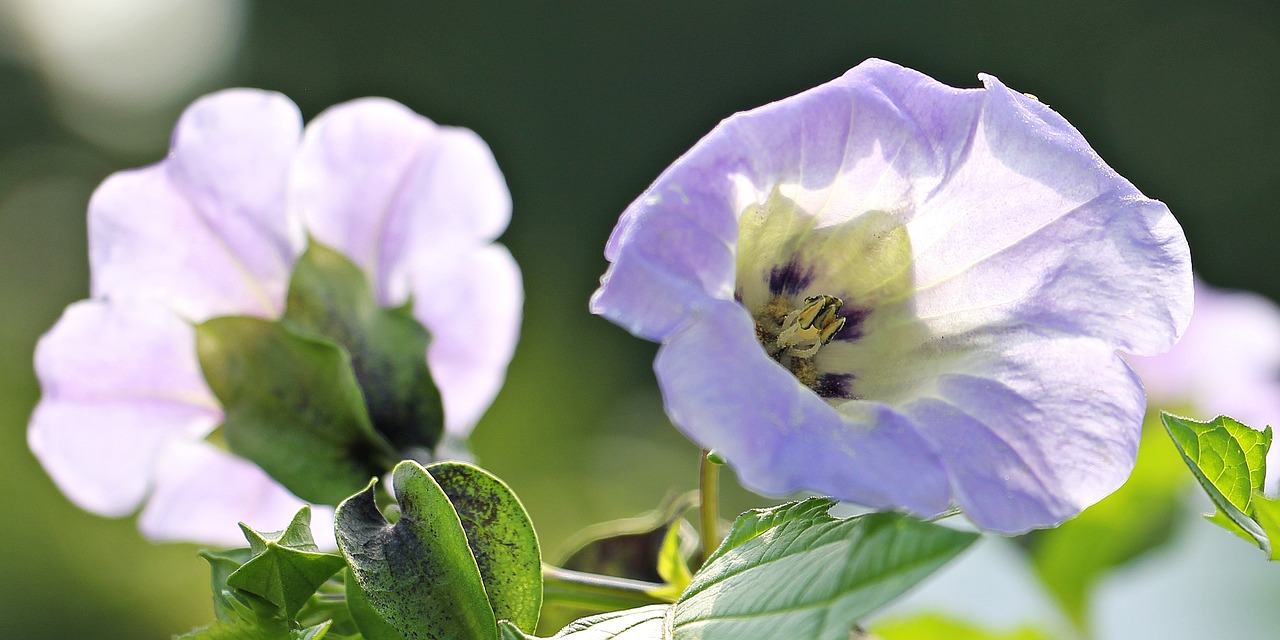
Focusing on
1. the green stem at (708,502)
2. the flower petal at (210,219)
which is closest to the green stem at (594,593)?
the green stem at (708,502)

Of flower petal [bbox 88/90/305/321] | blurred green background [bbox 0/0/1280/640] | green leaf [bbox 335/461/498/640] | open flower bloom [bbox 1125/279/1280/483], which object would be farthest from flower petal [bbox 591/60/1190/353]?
blurred green background [bbox 0/0/1280/640]

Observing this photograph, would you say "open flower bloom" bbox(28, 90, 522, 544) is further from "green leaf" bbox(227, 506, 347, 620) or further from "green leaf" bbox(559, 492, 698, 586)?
"green leaf" bbox(227, 506, 347, 620)

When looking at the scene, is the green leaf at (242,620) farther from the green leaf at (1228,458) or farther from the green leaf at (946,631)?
the green leaf at (946,631)

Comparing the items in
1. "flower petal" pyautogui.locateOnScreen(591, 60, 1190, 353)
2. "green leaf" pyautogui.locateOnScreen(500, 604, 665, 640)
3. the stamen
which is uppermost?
"flower petal" pyautogui.locateOnScreen(591, 60, 1190, 353)

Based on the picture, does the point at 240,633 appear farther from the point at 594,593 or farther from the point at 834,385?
the point at 834,385

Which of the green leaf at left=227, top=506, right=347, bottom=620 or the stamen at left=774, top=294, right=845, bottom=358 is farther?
the stamen at left=774, top=294, right=845, bottom=358

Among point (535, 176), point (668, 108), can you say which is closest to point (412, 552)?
point (535, 176)
